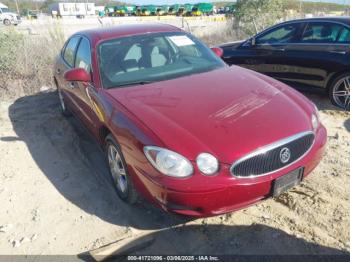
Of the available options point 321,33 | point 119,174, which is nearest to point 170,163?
point 119,174

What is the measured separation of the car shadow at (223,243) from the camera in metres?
2.94

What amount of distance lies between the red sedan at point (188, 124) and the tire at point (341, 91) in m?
2.34

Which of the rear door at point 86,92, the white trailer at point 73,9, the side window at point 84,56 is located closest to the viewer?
the rear door at point 86,92

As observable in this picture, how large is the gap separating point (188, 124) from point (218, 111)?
1.16 ft

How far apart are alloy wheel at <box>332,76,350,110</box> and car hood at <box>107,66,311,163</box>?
7.66ft

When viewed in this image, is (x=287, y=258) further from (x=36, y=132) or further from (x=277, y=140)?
(x=36, y=132)

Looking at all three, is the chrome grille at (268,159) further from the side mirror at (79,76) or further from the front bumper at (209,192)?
the side mirror at (79,76)

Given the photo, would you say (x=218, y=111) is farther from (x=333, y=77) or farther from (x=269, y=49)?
(x=269, y=49)

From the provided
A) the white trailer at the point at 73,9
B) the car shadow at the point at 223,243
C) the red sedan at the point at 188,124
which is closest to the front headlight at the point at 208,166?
the red sedan at the point at 188,124

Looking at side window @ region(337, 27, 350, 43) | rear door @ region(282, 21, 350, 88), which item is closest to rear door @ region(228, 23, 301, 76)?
rear door @ region(282, 21, 350, 88)

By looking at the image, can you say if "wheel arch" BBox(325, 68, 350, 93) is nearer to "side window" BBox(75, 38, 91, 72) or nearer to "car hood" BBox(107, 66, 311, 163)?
"car hood" BBox(107, 66, 311, 163)

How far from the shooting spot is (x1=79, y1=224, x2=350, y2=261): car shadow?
2938 millimetres

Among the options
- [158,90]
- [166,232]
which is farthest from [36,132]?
[166,232]

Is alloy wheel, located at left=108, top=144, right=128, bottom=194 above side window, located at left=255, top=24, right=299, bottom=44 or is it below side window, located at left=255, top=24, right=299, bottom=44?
below
